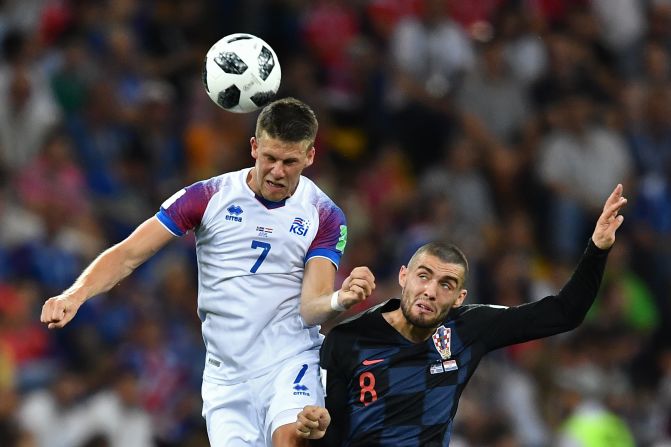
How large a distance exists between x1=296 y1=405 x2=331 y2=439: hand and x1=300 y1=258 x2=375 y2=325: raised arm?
0.49m

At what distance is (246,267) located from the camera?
6961 mm

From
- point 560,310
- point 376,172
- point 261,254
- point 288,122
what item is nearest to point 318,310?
point 261,254

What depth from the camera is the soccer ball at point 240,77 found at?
23.6 ft

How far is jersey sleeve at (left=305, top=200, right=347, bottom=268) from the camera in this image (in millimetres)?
7047

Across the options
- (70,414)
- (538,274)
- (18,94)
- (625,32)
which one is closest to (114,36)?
(18,94)

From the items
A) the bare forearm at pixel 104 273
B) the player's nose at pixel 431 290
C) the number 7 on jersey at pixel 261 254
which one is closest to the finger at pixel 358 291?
the player's nose at pixel 431 290

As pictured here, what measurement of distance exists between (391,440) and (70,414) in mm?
4754

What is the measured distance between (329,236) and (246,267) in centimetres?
46

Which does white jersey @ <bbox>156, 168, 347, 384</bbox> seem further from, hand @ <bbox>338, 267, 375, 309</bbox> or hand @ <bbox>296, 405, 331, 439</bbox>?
hand @ <bbox>338, 267, 375, 309</bbox>

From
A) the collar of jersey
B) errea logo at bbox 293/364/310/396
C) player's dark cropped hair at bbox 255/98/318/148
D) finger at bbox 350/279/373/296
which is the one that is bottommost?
errea logo at bbox 293/364/310/396

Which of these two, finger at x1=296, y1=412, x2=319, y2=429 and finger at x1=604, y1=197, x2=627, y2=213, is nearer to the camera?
finger at x1=296, y1=412, x2=319, y2=429

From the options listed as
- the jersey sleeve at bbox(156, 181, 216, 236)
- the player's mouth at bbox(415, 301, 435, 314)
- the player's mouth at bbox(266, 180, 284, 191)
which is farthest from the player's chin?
the jersey sleeve at bbox(156, 181, 216, 236)

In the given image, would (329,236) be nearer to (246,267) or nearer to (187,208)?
(246,267)

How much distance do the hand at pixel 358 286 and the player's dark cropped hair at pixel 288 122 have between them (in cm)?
80
